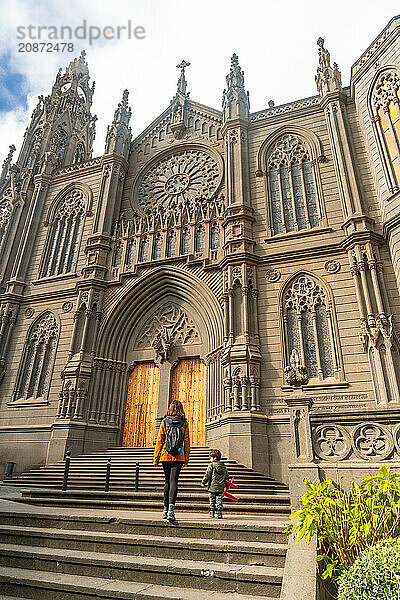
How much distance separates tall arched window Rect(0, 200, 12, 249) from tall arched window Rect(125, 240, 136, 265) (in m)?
8.57

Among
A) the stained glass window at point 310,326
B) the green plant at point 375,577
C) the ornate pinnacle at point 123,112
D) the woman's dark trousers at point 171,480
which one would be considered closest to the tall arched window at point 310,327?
the stained glass window at point 310,326

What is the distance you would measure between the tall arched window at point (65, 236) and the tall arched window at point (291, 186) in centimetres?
1050

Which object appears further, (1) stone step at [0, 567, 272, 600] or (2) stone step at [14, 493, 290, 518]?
(2) stone step at [14, 493, 290, 518]

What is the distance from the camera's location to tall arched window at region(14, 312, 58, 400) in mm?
17594

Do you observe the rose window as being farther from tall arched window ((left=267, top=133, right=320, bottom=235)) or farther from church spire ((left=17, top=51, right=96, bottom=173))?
church spire ((left=17, top=51, right=96, bottom=173))

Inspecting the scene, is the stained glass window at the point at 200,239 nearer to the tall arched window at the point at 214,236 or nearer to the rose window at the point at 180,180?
the tall arched window at the point at 214,236

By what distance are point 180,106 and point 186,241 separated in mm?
10244

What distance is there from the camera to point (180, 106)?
2300 centimetres

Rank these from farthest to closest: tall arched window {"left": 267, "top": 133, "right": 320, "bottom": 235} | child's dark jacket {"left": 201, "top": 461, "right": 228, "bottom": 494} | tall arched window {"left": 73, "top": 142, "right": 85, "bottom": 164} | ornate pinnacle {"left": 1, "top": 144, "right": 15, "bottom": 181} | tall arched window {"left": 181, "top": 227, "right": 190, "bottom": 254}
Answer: tall arched window {"left": 73, "top": 142, "right": 85, "bottom": 164}, ornate pinnacle {"left": 1, "top": 144, "right": 15, "bottom": 181}, tall arched window {"left": 181, "top": 227, "right": 190, "bottom": 254}, tall arched window {"left": 267, "top": 133, "right": 320, "bottom": 235}, child's dark jacket {"left": 201, "top": 461, "right": 228, "bottom": 494}

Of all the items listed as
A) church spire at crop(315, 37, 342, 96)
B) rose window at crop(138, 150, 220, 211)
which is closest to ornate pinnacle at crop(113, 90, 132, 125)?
rose window at crop(138, 150, 220, 211)

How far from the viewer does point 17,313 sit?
19594 mm

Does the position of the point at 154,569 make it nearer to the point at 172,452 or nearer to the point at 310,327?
the point at 172,452

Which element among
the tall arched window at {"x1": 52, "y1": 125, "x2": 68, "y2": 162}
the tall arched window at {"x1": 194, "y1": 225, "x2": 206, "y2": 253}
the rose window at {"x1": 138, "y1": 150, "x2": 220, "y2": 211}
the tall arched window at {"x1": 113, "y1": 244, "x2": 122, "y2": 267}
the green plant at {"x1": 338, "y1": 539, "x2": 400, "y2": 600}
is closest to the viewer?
→ the green plant at {"x1": 338, "y1": 539, "x2": 400, "y2": 600}

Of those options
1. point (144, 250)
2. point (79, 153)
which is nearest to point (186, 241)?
point (144, 250)
